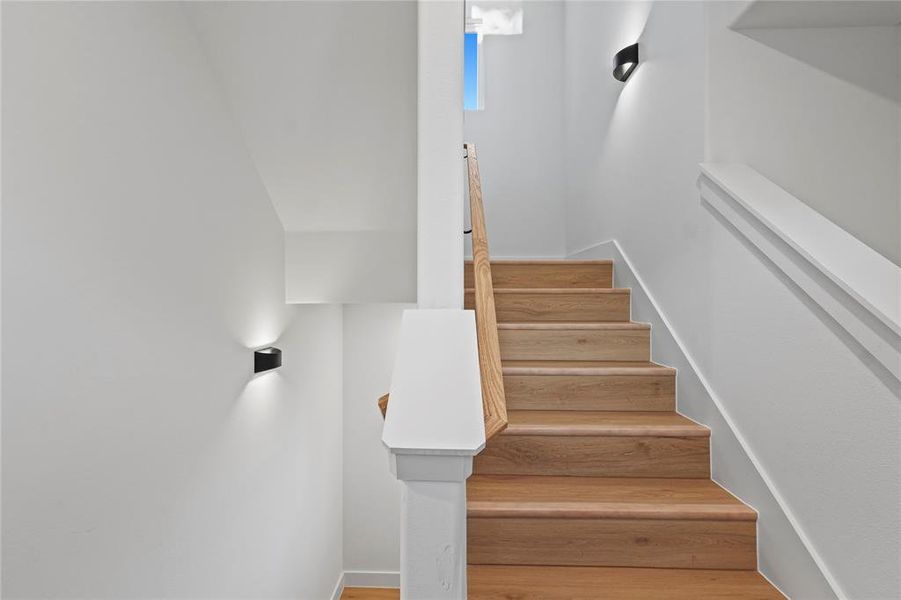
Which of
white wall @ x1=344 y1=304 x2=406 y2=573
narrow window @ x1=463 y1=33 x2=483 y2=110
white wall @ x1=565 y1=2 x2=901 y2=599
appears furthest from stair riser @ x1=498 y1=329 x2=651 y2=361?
narrow window @ x1=463 y1=33 x2=483 y2=110

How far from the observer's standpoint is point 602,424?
1891mm

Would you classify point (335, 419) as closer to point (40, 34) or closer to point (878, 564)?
point (40, 34)

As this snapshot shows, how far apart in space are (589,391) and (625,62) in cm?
177

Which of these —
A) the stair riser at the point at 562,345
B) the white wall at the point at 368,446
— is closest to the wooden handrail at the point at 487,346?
the stair riser at the point at 562,345

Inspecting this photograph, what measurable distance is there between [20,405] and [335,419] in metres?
2.81

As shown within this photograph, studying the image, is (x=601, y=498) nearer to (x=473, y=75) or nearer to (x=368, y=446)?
(x=368, y=446)

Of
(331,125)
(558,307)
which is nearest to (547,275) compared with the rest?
(558,307)

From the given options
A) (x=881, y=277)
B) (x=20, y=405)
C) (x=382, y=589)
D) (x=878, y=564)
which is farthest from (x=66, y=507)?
(x=382, y=589)

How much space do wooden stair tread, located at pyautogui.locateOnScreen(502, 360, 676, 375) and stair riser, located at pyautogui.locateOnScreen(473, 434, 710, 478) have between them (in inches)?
14.2

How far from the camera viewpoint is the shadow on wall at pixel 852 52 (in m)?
1.76

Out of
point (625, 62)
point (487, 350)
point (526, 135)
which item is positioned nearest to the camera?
point (487, 350)

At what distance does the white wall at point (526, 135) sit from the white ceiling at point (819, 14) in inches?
109

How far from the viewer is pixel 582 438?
6.01ft

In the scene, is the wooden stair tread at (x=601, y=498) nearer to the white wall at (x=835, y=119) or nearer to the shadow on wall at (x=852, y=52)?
the white wall at (x=835, y=119)
